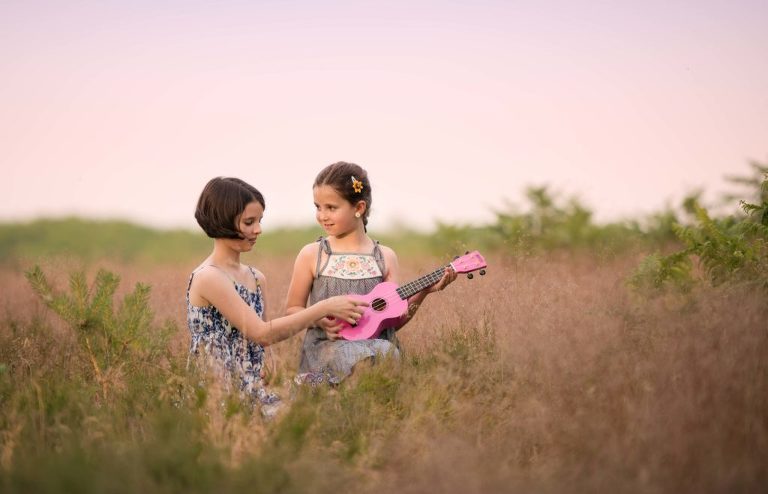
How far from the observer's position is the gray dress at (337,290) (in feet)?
12.7

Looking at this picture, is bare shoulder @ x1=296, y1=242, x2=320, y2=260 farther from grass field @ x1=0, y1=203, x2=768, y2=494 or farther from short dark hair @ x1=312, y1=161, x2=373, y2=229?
grass field @ x1=0, y1=203, x2=768, y2=494

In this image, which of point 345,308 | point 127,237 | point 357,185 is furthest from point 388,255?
point 127,237

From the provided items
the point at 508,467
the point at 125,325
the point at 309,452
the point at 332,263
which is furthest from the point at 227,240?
the point at 508,467

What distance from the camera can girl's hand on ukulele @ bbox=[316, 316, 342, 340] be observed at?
3.92 meters

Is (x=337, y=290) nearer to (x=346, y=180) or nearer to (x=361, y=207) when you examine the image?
(x=361, y=207)

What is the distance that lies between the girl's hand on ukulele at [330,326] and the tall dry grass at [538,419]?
17.0 inches

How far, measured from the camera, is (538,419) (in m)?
2.93

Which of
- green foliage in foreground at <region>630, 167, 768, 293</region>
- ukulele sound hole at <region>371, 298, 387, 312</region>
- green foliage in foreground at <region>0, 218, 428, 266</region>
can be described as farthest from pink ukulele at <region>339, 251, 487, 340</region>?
green foliage in foreground at <region>0, 218, 428, 266</region>

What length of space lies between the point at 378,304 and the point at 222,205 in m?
1.08

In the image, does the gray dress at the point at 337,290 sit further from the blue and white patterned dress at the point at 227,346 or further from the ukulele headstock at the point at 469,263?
the ukulele headstock at the point at 469,263

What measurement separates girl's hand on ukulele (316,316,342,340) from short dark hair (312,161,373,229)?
73 cm

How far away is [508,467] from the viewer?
8.94 ft

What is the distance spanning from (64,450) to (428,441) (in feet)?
4.77

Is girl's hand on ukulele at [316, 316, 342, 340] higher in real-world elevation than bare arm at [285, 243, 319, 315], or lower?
lower
